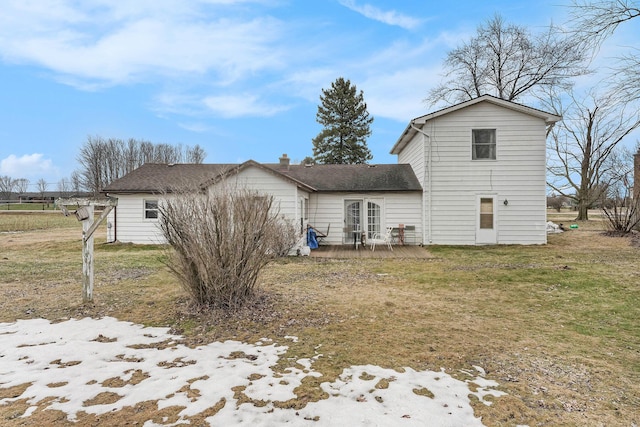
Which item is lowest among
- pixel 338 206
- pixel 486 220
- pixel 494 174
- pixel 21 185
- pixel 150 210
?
pixel 486 220

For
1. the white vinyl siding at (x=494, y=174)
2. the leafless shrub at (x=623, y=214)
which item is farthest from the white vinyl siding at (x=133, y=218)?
the leafless shrub at (x=623, y=214)

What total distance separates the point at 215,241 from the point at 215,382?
2.46 meters

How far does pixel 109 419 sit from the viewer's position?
2760mm

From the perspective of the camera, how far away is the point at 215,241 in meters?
5.44

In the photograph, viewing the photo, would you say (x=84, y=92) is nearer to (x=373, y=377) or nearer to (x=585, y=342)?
(x=373, y=377)

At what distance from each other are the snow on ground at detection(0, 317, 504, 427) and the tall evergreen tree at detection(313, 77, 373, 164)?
32.9 m

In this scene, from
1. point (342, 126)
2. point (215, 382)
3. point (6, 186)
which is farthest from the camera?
point (6, 186)

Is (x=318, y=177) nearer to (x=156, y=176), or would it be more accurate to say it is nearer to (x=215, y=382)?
(x=156, y=176)

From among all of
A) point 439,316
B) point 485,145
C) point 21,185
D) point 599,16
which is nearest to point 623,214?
point 485,145

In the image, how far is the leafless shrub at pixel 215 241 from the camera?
5412mm

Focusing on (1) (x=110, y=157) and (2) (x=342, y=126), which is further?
(1) (x=110, y=157)

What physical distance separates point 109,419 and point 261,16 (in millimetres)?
12067

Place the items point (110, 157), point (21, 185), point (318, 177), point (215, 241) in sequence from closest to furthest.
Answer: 1. point (215, 241)
2. point (318, 177)
3. point (110, 157)
4. point (21, 185)

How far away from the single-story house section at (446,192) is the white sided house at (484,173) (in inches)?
1.4
